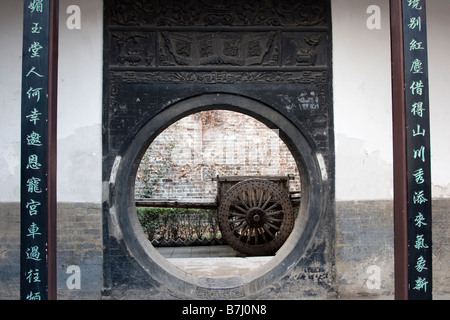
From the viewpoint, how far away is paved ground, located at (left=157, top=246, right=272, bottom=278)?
6.50m

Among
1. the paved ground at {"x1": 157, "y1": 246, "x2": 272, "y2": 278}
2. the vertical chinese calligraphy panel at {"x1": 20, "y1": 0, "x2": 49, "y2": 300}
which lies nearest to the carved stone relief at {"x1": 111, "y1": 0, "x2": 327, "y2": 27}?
the vertical chinese calligraphy panel at {"x1": 20, "y1": 0, "x2": 49, "y2": 300}

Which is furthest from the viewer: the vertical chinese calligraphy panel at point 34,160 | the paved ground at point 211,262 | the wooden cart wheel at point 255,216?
the wooden cart wheel at point 255,216

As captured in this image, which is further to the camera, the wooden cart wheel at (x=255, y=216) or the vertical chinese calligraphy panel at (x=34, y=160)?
the wooden cart wheel at (x=255, y=216)

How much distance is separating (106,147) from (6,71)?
143cm

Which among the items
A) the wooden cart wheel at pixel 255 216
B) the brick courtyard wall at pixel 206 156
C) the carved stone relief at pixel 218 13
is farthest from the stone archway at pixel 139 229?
the brick courtyard wall at pixel 206 156

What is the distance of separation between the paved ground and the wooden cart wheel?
469 mm

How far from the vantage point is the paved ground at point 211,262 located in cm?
650

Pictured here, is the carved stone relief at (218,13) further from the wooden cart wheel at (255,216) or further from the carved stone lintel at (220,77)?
the wooden cart wheel at (255,216)

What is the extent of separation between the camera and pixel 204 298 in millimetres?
5102

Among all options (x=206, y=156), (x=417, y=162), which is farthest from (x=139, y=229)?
(x=206, y=156)

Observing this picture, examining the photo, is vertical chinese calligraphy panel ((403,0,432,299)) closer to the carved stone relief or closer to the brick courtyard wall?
the carved stone relief

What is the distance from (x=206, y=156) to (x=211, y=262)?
4.31 m

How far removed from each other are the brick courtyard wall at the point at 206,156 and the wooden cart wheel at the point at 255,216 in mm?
2898

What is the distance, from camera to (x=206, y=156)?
36.3 feet
